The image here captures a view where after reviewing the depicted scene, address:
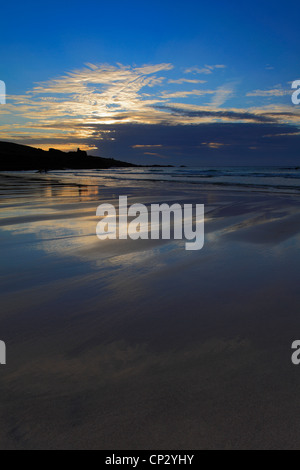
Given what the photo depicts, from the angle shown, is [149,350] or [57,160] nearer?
[149,350]

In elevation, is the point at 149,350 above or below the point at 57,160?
below

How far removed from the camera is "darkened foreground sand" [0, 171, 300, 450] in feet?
4.78

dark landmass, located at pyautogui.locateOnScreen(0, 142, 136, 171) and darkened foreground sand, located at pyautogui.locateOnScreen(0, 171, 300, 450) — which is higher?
dark landmass, located at pyautogui.locateOnScreen(0, 142, 136, 171)

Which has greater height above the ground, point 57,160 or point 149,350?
point 57,160

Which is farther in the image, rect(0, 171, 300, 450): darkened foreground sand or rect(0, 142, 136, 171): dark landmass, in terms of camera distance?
rect(0, 142, 136, 171): dark landmass

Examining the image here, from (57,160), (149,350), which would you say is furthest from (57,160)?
(149,350)

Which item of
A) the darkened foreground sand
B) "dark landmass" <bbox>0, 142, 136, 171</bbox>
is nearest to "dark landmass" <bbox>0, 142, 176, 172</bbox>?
"dark landmass" <bbox>0, 142, 136, 171</bbox>

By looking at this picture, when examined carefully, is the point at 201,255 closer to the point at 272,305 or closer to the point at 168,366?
the point at 272,305

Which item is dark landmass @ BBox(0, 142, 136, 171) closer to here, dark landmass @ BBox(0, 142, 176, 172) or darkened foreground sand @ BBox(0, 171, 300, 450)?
dark landmass @ BBox(0, 142, 176, 172)

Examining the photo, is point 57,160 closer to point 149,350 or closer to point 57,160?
point 57,160

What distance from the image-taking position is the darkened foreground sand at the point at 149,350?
57.3 inches

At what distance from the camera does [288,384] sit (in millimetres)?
1732

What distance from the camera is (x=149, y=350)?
2.09 meters

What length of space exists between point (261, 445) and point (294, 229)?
17.3 ft
